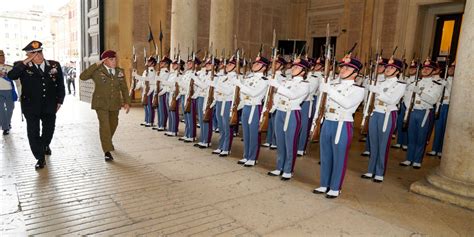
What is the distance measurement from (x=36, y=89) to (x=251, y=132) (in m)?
3.20

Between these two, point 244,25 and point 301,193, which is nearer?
point 301,193

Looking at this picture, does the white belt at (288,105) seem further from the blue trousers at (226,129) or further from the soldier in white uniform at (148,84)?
the soldier in white uniform at (148,84)

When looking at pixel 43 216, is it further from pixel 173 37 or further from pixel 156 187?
pixel 173 37

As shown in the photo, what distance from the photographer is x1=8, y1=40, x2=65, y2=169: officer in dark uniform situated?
4703mm

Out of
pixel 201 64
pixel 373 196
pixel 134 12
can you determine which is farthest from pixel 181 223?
pixel 134 12

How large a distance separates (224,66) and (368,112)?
2.70 m

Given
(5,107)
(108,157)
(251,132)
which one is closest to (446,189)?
(251,132)

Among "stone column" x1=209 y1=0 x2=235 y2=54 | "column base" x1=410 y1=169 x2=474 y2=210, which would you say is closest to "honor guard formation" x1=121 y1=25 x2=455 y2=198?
"column base" x1=410 y1=169 x2=474 y2=210

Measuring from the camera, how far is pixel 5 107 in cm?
698

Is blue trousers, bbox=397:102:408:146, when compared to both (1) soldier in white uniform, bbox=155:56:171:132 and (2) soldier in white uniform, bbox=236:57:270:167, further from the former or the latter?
(1) soldier in white uniform, bbox=155:56:171:132

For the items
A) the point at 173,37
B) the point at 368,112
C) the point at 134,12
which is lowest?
the point at 368,112

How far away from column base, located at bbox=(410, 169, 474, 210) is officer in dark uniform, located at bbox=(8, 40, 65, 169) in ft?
17.2

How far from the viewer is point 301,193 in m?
4.43

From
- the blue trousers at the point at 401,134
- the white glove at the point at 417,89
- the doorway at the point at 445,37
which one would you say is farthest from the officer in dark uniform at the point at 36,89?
the doorway at the point at 445,37
